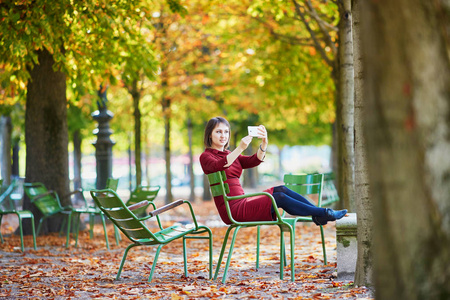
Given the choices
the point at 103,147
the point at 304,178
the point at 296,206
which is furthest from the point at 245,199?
the point at 103,147

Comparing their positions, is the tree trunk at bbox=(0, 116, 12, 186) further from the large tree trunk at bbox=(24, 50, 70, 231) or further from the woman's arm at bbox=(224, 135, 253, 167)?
the woman's arm at bbox=(224, 135, 253, 167)

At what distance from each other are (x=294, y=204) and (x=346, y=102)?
11.7ft

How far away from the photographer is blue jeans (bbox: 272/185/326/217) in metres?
5.79

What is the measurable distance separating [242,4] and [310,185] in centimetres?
893

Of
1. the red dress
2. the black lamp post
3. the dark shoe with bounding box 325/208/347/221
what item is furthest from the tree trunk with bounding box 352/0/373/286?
the black lamp post

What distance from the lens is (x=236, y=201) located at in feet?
19.5

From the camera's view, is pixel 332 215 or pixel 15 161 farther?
pixel 15 161

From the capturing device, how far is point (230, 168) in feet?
20.4

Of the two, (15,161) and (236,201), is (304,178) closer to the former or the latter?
(236,201)

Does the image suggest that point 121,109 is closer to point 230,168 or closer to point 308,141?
point 308,141

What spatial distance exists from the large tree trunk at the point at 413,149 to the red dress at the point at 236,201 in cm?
308

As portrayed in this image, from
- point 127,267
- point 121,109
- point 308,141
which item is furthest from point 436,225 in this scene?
point 308,141

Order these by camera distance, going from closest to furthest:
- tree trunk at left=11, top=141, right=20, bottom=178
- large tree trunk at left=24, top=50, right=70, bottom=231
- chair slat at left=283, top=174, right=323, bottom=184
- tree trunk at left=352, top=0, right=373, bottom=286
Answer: tree trunk at left=352, top=0, right=373, bottom=286 < chair slat at left=283, top=174, right=323, bottom=184 < large tree trunk at left=24, top=50, right=70, bottom=231 < tree trunk at left=11, top=141, right=20, bottom=178

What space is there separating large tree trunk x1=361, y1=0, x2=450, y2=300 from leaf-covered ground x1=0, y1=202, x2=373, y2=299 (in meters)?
2.23
